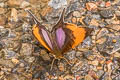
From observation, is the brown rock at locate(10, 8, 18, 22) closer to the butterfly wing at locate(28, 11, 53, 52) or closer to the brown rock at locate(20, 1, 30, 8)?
the brown rock at locate(20, 1, 30, 8)

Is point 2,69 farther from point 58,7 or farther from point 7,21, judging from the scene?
point 58,7

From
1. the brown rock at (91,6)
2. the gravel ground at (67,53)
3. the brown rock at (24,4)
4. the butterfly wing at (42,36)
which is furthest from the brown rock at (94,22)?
the brown rock at (24,4)

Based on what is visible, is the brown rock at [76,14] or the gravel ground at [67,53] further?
the brown rock at [76,14]

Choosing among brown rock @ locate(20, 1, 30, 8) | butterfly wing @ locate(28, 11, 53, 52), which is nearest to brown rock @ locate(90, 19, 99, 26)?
butterfly wing @ locate(28, 11, 53, 52)

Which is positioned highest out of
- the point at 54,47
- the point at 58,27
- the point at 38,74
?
the point at 58,27

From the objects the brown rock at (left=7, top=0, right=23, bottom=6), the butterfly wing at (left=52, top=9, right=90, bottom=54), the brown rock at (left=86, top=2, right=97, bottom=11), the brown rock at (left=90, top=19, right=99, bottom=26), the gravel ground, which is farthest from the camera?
the brown rock at (left=7, top=0, right=23, bottom=6)

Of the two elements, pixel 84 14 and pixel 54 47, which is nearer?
pixel 54 47

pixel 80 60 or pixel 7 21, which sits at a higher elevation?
pixel 7 21

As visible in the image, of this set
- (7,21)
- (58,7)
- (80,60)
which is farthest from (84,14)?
(7,21)

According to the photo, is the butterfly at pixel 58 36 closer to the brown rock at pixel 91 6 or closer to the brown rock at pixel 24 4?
the brown rock at pixel 91 6
